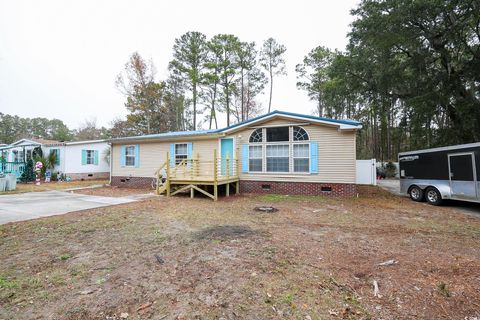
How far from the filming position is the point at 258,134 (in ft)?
36.8

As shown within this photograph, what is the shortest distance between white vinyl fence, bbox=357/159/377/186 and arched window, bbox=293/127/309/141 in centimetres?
267

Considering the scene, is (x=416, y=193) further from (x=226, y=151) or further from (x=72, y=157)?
(x=72, y=157)

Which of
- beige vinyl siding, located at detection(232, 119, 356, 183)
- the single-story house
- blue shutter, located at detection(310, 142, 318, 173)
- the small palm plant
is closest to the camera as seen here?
beige vinyl siding, located at detection(232, 119, 356, 183)

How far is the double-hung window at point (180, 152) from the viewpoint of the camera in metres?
12.1

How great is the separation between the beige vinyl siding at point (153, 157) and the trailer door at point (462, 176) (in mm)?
9487

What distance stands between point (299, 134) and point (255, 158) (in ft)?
7.93

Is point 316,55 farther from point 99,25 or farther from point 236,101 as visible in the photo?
point 99,25

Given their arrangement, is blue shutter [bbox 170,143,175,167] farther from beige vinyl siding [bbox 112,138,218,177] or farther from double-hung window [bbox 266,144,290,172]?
double-hung window [bbox 266,144,290,172]

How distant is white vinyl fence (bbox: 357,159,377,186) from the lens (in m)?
10.1

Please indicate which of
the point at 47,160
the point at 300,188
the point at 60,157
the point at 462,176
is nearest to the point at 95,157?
the point at 60,157

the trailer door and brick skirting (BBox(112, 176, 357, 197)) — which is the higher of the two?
the trailer door

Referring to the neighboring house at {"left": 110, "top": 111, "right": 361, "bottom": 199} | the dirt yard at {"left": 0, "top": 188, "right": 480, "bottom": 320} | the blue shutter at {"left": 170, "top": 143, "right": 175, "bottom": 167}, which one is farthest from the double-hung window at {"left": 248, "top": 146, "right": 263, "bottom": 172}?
the dirt yard at {"left": 0, "top": 188, "right": 480, "bottom": 320}

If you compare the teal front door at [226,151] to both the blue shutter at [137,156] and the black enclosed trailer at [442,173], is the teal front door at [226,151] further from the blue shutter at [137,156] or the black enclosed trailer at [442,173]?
the black enclosed trailer at [442,173]

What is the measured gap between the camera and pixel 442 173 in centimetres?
828
